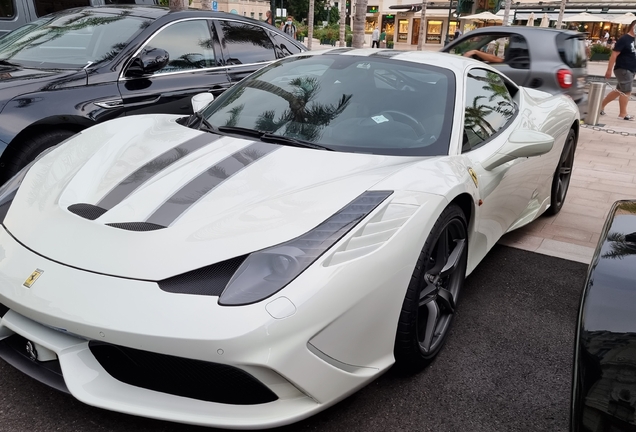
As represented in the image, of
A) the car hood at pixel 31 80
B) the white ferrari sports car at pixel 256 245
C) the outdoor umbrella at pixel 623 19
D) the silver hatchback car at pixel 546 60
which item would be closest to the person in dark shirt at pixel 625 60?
the silver hatchback car at pixel 546 60

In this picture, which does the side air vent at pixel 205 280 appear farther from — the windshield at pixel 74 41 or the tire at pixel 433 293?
the windshield at pixel 74 41

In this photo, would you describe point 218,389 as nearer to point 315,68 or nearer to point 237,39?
point 315,68

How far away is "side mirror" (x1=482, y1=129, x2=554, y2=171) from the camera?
113 inches

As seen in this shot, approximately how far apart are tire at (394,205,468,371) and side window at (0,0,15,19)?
6.99 meters

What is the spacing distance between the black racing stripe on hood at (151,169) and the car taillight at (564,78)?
5716 mm

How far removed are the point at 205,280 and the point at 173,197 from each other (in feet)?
1.69

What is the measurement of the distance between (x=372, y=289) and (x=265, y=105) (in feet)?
4.78

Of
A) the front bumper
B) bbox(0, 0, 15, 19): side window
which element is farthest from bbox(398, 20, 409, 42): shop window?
the front bumper

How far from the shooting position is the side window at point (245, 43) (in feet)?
16.1

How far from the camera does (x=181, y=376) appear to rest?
1684 mm

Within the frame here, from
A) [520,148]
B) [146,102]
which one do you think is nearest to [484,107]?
[520,148]

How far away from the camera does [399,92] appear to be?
2.91 m

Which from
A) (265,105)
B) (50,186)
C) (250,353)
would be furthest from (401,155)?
(50,186)

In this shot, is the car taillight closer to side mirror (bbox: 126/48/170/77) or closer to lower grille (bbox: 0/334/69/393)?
side mirror (bbox: 126/48/170/77)
